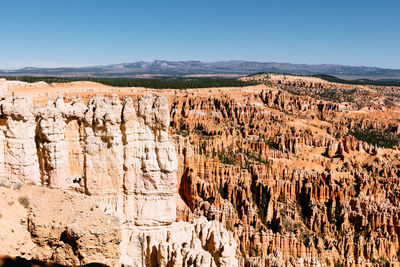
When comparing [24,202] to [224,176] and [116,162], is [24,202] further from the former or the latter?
[224,176]

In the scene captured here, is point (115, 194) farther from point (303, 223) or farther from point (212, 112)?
point (212, 112)

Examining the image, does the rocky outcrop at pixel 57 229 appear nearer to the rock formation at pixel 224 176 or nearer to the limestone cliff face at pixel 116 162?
the limestone cliff face at pixel 116 162

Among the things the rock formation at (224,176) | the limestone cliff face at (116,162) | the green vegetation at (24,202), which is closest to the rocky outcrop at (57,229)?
the green vegetation at (24,202)

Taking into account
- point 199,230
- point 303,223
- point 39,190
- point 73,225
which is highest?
point 39,190

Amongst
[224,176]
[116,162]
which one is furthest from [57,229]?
[224,176]

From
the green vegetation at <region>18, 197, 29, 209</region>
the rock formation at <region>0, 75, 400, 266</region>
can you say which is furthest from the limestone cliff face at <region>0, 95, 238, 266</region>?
the green vegetation at <region>18, 197, 29, 209</region>

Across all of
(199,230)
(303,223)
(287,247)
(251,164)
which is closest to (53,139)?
(199,230)

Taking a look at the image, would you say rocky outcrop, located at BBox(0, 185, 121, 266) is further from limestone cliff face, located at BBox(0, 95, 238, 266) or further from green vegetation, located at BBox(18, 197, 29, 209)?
limestone cliff face, located at BBox(0, 95, 238, 266)

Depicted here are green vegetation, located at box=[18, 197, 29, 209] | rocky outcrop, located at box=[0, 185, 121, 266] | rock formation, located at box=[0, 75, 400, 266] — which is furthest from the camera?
rock formation, located at box=[0, 75, 400, 266]
